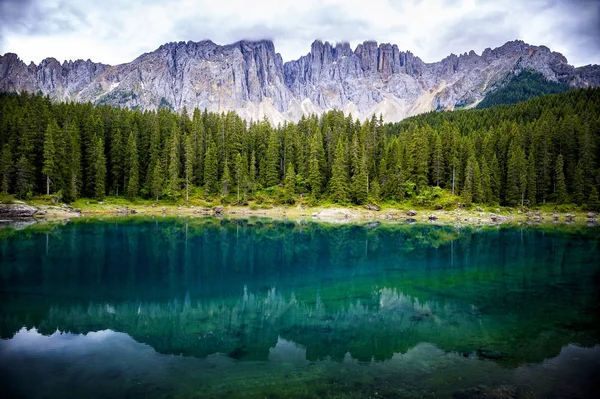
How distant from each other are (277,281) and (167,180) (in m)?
73.3

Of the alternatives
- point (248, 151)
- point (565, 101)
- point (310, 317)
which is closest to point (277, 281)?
point (310, 317)

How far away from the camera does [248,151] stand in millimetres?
109812

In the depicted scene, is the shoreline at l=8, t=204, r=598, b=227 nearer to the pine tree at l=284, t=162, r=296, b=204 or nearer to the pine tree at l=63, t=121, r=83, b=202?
the pine tree at l=284, t=162, r=296, b=204

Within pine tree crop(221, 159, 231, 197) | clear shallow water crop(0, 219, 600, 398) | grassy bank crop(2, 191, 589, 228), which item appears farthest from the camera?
pine tree crop(221, 159, 231, 197)

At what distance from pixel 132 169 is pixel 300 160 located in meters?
42.8

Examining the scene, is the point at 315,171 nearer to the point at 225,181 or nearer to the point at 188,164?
the point at 225,181

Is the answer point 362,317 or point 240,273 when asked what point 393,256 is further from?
point 362,317

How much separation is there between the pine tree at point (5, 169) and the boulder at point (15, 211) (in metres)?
8.07

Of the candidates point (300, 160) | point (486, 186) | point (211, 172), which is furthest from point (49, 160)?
point (486, 186)

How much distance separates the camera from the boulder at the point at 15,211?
63.7 m

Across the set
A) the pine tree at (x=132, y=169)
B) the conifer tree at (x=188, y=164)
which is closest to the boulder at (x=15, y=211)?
the pine tree at (x=132, y=169)

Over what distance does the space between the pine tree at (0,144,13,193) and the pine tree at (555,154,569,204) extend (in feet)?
389

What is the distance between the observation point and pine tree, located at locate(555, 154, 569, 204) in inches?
3462

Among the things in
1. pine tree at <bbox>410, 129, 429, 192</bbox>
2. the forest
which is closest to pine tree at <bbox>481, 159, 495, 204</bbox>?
the forest
